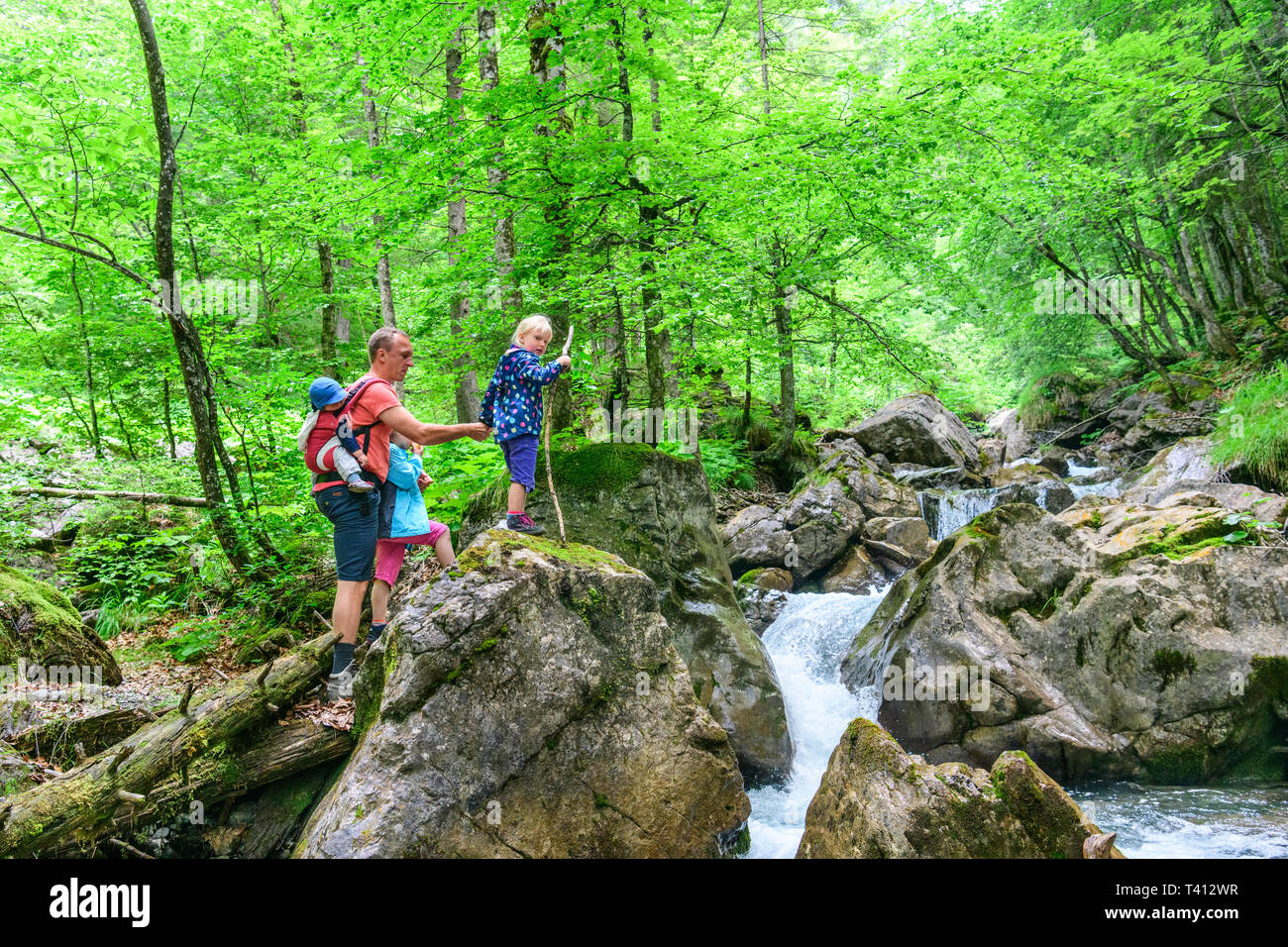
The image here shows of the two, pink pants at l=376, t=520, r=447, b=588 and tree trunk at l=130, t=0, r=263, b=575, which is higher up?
tree trunk at l=130, t=0, r=263, b=575

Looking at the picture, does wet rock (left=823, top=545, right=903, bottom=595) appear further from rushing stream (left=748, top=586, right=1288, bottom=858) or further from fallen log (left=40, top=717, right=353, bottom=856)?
fallen log (left=40, top=717, right=353, bottom=856)

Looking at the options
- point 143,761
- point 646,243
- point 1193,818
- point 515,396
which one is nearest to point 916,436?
point 646,243

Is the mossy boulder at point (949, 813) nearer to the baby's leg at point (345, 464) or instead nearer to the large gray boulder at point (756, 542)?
the baby's leg at point (345, 464)

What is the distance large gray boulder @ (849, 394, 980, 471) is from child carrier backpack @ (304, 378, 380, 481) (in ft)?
49.1

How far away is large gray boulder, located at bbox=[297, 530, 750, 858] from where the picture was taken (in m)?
3.58

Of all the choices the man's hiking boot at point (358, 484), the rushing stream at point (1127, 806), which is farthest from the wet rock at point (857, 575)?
the man's hiking boot at point (358, 484)

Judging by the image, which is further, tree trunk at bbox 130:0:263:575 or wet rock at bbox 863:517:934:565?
wet rock at bbox 863:517:934:565

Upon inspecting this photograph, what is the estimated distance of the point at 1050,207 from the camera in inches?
539

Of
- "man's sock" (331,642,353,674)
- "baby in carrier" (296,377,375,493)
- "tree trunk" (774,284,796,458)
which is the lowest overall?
"man's sock" (331,642,353,674)

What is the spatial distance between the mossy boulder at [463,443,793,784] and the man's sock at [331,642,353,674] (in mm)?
2179

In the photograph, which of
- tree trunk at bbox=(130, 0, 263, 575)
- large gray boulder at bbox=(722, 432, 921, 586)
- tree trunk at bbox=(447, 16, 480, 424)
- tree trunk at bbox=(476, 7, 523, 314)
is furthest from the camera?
large gray boulder at bbox=(722, 432, 921, 586)

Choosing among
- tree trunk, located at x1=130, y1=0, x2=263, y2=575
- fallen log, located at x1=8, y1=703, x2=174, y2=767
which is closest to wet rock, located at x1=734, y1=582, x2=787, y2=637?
tree trunk, located at x1=130, y1=0, x2=263, y2=575

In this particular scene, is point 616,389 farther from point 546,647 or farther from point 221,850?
point 221,850

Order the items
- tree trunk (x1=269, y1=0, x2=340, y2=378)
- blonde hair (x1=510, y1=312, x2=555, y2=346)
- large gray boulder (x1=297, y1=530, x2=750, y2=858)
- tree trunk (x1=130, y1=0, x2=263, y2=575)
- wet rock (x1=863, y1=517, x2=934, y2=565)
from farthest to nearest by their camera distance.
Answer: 1. wet rock (x1=863, y1=517, x2=934, y2=565)
2. tree trunk (x1=269, y1=0, x2=340, y2=378)
3. tree trunk (x1=130, y1=0, x2=263, y2=575)
4. blonde hair (x1=510, y1=312, x2=555, y2=346)
5. large gray boulder (x1=297, y1=530, x2=750, y2=858)
